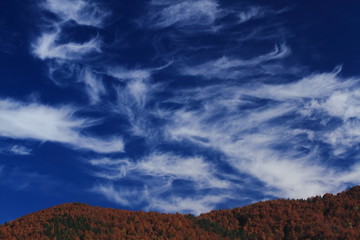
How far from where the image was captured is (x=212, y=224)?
61.8 feet

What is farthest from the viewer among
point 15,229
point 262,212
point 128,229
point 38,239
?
point 262,212

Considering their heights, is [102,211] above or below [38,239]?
above

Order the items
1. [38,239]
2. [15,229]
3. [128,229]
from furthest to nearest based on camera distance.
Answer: [15,229], [128,229], [38,239]

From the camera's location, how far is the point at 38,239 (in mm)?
15898

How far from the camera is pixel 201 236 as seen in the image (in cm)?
1650

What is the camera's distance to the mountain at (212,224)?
651 inches

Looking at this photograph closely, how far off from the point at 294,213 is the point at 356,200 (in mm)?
4236

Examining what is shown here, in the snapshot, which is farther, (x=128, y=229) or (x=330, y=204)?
(x=330, y=204)

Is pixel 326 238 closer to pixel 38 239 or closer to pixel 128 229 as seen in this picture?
pixel 128 229

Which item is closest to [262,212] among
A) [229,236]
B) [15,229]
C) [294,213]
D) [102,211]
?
[294,213]

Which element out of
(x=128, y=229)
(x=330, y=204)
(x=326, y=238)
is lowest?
(x=326, y=238)

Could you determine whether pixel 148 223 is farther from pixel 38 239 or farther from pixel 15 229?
pixel 15 229

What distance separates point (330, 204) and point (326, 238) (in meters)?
4.70

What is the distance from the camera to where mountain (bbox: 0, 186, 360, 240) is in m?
16.5
